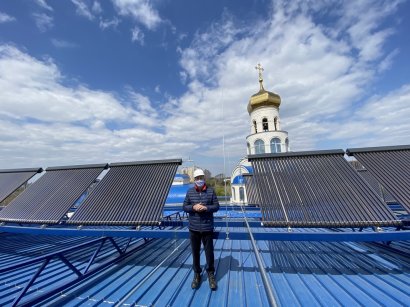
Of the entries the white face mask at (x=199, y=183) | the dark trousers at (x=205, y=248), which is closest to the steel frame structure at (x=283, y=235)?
the dark trousers at (x=205, y=248)

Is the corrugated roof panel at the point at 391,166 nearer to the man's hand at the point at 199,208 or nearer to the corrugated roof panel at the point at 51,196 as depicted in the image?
the man's hand at the point at 199,208

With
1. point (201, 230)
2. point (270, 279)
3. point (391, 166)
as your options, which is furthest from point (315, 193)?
point (201, 230)

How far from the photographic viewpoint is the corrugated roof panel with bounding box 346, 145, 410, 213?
377cm

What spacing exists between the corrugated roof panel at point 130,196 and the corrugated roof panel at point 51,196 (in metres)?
0.47

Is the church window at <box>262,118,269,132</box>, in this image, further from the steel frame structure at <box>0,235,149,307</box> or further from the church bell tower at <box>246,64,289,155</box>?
the steel frame structure at <box>0,235,149,307</box>

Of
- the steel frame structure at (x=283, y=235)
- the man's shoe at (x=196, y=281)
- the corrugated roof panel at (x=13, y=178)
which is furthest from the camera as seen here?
the corrugated roof panel at (x=13, y=178)

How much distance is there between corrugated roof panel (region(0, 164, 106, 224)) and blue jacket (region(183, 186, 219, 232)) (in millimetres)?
3023

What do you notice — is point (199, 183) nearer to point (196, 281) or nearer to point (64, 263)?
point (196, 281)

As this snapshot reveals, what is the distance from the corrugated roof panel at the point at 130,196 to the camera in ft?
13.7

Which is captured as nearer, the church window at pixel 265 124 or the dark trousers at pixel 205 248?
the dark trousers at pixel 205 248

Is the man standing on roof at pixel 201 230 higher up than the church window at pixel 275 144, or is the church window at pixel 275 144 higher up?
the church window at pixel 275 144

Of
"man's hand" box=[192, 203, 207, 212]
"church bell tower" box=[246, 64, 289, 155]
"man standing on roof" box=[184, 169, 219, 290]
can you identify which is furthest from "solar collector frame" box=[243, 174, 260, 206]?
"church bell tower" box=[246, 64, 289, 155]

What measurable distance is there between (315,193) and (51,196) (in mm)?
6296

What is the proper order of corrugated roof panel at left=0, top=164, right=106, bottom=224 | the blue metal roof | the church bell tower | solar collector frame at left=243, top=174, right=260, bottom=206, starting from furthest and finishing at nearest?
1. the church bell tower
2. solar collector frame at left=243, top=174, right=260, bottom=206
3. corrugated roof panel at left=0, top=164, right=106, bottom=224
4. the blue metal roof
